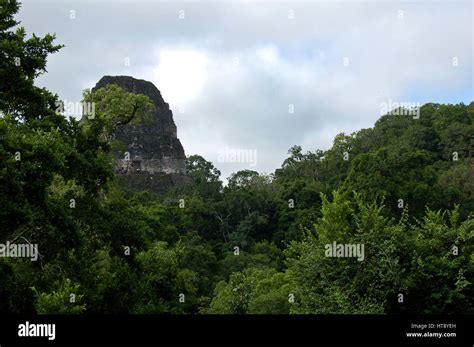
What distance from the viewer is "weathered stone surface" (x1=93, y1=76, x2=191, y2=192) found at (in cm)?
8225

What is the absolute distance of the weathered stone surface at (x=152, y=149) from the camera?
270ft

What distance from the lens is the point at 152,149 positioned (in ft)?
284

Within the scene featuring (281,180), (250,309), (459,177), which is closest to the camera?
(250,309)

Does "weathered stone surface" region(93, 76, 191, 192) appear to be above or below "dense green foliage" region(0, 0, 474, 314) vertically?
above

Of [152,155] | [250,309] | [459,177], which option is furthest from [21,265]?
[152,155]

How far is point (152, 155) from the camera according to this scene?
283 ft

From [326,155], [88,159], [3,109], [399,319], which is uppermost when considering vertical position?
[326,155]

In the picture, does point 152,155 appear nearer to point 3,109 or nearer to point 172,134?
point 172,134

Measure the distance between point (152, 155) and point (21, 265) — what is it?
221ft
